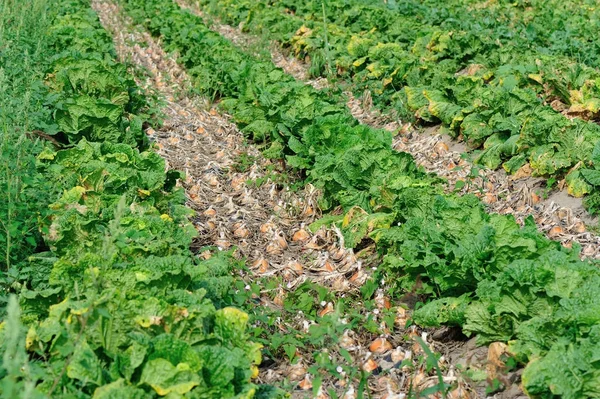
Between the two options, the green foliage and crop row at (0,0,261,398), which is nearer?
crop row at (0,0,261,398)

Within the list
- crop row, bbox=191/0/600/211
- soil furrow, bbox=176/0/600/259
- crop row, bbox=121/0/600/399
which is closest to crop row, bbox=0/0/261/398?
crop row, bbox=121/0/600/399

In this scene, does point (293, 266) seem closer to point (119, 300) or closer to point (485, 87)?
point (119, 300)

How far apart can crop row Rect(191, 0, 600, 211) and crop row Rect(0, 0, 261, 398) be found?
3.24 meters

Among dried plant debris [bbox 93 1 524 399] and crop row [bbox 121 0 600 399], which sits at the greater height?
crop row [bbox 121 0 600 399]

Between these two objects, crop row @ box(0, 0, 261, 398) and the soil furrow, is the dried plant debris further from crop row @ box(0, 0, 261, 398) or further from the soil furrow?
the soil furrow

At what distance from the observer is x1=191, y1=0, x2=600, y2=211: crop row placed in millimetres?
6191

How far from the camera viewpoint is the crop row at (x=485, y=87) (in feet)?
20.3

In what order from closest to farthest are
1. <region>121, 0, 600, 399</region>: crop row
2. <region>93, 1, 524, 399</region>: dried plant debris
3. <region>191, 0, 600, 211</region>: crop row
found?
<region>121, 0, 600, 399</region>: crop row, <region>93, 1, 524, 399</region>: dried plant debris, <region>191, 0, 600, 211</region>: crop row

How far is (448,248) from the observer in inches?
169

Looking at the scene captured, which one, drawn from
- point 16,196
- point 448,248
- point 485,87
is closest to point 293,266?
point 448,248

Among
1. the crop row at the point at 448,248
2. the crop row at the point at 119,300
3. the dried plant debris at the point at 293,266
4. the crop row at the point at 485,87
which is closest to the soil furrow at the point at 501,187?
the crop row at the point at 485,87

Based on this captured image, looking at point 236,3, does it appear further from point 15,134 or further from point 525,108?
point 15,134

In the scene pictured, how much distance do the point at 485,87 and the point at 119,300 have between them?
523 cm

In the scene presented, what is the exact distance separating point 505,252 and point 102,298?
2.33 m
